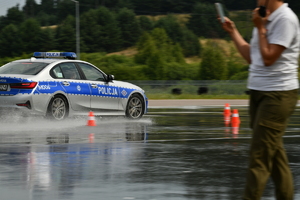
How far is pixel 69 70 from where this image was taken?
1633cm

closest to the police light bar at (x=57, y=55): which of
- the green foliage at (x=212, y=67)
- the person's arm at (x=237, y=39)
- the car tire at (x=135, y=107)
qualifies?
the car tire at (x=135, y=107)

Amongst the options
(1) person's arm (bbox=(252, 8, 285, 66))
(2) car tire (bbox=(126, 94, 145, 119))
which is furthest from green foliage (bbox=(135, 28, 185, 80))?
(1) person's arm (bbox=(252, 8, 285, 66))

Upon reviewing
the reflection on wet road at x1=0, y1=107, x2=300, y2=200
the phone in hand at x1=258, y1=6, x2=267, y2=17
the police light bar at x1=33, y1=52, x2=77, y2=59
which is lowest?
the reflection on wet road at x1=0, y1=107, x2=300, y2=200

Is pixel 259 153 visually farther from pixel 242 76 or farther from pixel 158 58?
pixel 158 58

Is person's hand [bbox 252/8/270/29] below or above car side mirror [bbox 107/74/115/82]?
above

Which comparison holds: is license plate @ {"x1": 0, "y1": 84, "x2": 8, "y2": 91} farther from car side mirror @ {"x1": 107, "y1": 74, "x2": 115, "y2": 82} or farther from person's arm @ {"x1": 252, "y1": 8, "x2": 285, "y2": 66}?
person's arm @ {"x1": 252, "y1": 8, "x2": 285, "y2": 66}

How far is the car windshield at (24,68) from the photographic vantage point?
1555 centimetres

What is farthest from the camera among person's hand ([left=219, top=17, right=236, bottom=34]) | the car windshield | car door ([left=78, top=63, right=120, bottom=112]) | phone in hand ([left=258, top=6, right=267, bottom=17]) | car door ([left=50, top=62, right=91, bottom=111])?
car door ([left=78, top=63, right=120, bottom=112])

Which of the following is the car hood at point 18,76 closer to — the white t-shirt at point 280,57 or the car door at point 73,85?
the car door at point 73,85

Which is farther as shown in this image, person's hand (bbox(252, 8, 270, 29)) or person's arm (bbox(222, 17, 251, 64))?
person's arm (bbox(222, 17, 251, 64))

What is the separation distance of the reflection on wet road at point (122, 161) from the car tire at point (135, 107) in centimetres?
202

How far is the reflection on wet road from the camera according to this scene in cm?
726

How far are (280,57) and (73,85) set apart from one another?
1064 cm

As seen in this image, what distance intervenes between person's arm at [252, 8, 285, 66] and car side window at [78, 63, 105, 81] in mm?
11296
